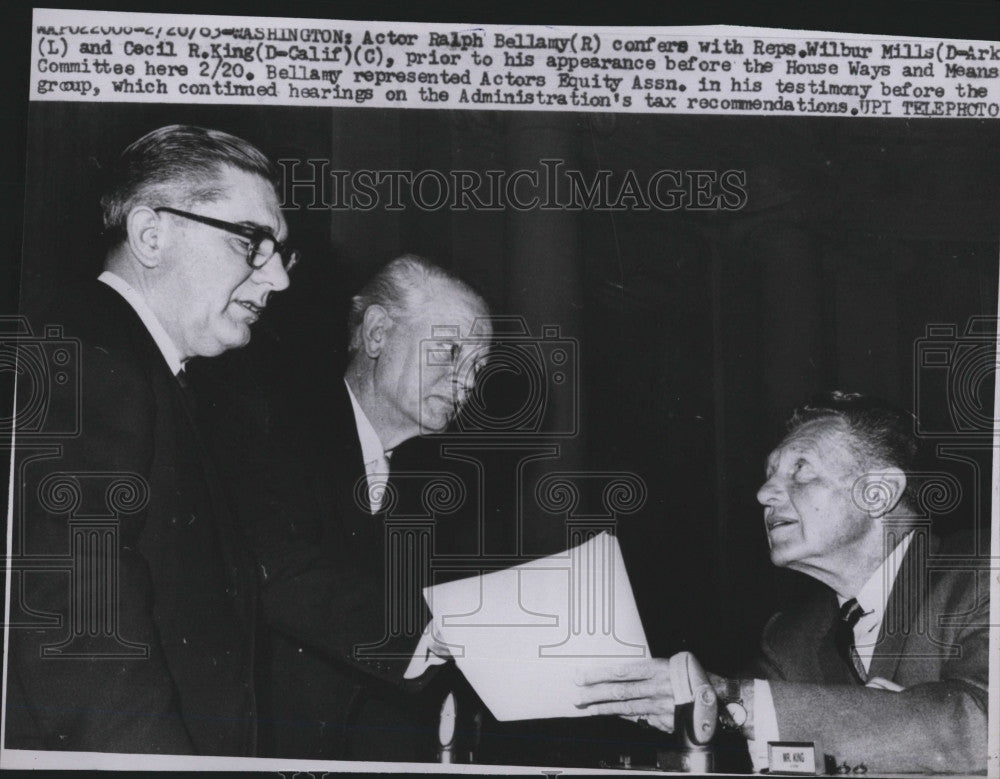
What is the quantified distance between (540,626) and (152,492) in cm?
117

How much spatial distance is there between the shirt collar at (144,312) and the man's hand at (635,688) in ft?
4.98

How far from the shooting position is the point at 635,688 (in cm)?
334

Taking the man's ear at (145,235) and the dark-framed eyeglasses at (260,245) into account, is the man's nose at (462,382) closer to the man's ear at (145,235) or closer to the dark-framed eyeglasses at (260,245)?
the dark-framed eyeglasses at (260,245)

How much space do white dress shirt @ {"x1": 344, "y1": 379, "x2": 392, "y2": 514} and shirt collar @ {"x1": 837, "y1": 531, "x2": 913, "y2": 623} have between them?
1376 millimetres

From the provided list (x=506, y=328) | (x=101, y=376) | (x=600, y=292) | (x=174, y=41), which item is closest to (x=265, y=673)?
(x=101, y=376)

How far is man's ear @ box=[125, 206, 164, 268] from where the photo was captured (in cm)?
332

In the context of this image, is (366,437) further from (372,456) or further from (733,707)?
(733,707)

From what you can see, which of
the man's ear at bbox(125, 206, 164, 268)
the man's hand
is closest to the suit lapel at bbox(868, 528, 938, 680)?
the man's hand

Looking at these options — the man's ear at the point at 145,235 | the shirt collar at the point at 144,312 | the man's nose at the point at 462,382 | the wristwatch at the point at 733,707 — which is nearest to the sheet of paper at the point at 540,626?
the wristwatch at the point at 733,707

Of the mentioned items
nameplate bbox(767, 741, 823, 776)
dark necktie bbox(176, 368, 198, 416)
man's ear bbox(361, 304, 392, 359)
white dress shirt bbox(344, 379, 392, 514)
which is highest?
man's ear bbox(361, 304, 392, 359)

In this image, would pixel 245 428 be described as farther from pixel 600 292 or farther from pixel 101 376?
pixel 600 292

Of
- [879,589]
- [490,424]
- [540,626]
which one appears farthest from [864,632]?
[490,424]

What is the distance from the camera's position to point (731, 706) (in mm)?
3342

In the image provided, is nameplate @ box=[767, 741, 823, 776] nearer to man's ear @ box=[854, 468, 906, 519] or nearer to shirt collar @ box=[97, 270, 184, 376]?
man's ear @ box=[854, 468, 906, 519]
